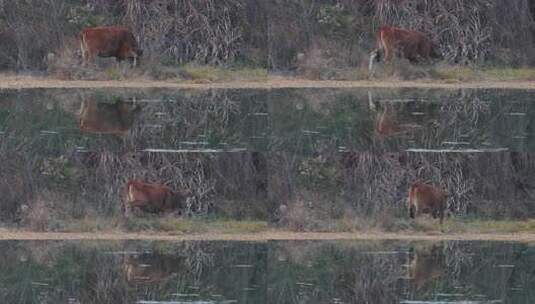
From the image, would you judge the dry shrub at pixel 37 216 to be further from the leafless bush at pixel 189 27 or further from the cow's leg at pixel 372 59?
the cow's leg at pixel 372 59

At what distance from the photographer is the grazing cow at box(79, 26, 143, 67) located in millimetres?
18859

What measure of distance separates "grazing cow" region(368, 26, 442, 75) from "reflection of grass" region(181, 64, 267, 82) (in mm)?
866

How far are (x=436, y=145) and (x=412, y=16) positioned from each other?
1.49 meters

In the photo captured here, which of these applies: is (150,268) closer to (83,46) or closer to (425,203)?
(425,203)

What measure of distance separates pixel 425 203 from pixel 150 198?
1957 millimetres

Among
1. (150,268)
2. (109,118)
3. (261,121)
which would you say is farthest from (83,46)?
(150,268)

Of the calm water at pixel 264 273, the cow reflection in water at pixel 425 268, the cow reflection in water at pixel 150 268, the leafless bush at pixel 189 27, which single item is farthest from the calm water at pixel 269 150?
the cow reflection in water at pixel 150 268

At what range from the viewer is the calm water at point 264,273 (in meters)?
14.9

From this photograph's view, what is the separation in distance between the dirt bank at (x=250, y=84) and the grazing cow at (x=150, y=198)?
1159 millimetres

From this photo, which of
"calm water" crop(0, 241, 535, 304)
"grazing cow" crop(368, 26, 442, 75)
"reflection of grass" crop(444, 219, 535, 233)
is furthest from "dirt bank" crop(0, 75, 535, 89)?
"calm water" crop(0, 241, 535, 304)

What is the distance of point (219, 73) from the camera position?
63.4 ft

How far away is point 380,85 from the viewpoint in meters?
19.2

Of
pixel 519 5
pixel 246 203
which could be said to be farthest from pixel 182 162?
pixel 519 5

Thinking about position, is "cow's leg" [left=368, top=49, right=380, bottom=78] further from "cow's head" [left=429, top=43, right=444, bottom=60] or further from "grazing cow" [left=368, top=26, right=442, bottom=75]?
"cow's head" [left=429, top=43, right=444, bottom=60]
